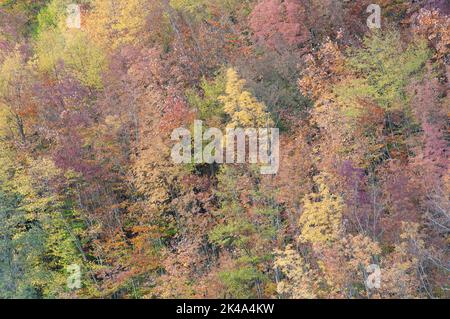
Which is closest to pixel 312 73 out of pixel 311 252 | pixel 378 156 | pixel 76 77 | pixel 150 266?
pixel 378 156

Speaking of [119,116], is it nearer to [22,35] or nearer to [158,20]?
[158,20]

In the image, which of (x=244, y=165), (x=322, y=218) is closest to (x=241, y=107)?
(x=244, y=165)

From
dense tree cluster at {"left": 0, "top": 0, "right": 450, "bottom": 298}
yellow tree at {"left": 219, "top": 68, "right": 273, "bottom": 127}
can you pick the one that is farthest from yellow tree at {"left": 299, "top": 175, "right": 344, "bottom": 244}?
yellow tree at {"left": 219, "top": 68, "right": 273, "bottom": 127}

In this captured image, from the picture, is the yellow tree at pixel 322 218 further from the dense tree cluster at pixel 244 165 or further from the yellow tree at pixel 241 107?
the yellow tree at pixel 241 107

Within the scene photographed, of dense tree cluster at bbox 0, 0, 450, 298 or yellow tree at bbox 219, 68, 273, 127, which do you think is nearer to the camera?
dense tree cluster at bbox 0, 0, 450, 298

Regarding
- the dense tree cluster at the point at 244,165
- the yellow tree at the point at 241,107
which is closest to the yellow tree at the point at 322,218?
the dense tree cluster at the point at 244,165

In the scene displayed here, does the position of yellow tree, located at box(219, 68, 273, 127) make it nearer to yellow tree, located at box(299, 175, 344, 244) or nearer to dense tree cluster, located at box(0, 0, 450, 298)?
dense tree cluster, located at box(0, 0, 450, 298)

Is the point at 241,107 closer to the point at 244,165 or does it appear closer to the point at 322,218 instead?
the point at 244,165

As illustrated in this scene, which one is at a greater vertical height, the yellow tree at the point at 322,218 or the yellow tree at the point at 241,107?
the yellow tree at the point at 241,107
